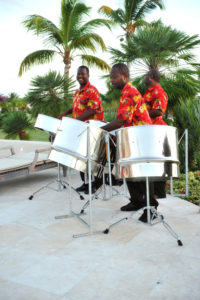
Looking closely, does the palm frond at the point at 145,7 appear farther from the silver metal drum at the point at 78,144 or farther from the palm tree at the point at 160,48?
the silver metal drum at the point at 78,144

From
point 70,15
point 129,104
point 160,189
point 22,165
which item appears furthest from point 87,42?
point 129,104

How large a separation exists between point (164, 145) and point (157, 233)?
1.79ft

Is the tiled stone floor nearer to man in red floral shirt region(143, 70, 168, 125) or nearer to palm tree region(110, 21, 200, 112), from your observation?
man in red floral shirt region(143, 70, 168, 125)

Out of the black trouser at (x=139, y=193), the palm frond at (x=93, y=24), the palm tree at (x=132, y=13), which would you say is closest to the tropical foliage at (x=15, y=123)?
the palm frond at (x=93, y=24)

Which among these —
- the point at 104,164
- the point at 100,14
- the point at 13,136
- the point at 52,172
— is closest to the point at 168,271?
the point at 104,164

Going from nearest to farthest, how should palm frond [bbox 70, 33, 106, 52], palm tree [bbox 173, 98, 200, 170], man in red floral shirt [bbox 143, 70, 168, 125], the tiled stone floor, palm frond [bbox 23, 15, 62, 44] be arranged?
the tiled stone floor < man in red floral shirt [bbox 143, 70, 168, 125] < palm tree [bbox 173, 98, 200, 170] < palm frond [bbox 23, 15, 62, 44] < palm frond [bbox 70, 33, 106, 52]

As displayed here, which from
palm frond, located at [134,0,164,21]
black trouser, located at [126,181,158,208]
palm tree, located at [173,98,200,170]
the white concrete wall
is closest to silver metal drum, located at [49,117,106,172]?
black trouser, located at [126,181,158,208]

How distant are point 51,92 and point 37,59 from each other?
401cm

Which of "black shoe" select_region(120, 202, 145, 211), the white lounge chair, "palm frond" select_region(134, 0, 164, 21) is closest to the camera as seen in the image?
"black shoe" select_region(120, 202, 145, 211)

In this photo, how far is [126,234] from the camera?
7.15 ft

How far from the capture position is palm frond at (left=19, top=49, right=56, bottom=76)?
30.8 ft

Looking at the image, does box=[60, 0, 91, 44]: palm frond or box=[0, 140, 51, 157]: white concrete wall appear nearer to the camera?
box=[0, 140, 51, 157]: white concrete wall

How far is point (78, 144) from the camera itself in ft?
6.99

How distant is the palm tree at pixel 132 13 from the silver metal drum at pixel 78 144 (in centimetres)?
Result: 988
